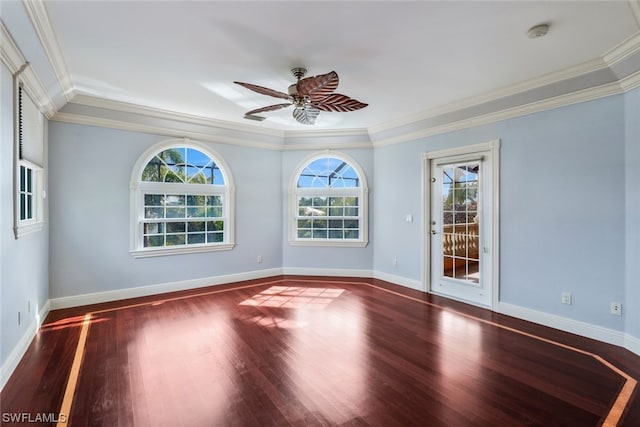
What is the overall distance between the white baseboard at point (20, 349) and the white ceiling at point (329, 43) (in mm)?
2621

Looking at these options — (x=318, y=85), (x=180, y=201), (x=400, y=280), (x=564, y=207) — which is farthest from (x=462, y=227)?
(x=180, y=201)

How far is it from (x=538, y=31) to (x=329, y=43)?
164 centimetres

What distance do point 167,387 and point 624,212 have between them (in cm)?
432

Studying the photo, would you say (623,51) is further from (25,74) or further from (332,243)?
(25,74)

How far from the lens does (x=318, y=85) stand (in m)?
2.57

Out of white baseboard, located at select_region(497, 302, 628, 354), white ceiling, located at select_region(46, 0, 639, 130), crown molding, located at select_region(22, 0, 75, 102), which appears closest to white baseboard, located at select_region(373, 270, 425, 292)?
white baseboard, located at select_region(497, 302, 628, 354)

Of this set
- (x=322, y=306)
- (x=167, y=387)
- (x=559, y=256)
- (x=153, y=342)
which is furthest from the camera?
(x=322, y=306)

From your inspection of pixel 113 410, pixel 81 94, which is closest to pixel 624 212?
pixel 113 410

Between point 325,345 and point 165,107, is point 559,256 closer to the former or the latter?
point 325,345

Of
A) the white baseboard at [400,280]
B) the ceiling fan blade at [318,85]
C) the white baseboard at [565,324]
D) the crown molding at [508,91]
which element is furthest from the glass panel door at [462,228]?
the ceiling fan blade at [318,85]

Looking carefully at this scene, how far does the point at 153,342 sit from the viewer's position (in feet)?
9.85

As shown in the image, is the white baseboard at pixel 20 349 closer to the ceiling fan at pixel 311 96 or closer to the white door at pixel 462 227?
the ceiling fan at pixel 311 96

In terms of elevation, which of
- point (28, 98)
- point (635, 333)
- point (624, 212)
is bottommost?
point (635, 333)

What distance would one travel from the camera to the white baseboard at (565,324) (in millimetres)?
2979
